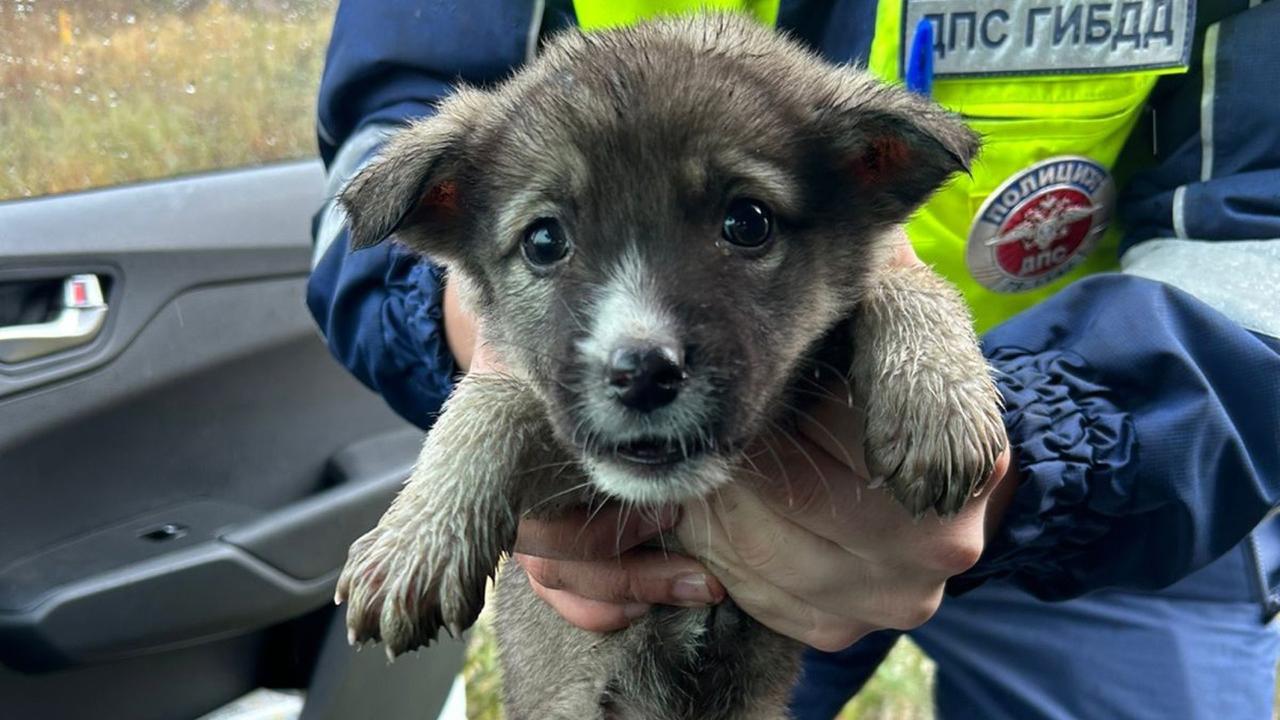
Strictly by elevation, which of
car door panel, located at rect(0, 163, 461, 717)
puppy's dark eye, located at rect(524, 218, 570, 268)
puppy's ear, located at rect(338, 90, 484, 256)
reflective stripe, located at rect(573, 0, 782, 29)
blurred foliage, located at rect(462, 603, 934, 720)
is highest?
reflective stripe, located at rect(573, 0, 782, 29)

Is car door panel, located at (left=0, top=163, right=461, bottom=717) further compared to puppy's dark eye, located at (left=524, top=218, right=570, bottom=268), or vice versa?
car door panel, located at (left=0, top=163, right=461, bottom=717)

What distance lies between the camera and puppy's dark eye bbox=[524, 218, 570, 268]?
198 cm

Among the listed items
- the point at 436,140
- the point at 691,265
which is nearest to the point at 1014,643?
the point at 691,265

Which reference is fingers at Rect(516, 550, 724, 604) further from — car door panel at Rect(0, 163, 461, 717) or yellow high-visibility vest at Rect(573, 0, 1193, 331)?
car door panel at Rect(0, 163, 461, 717)

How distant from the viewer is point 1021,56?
8.59ft

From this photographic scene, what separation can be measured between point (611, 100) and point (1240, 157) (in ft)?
4.99

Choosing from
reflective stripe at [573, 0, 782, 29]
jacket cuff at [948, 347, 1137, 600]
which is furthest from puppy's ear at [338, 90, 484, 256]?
jacket cuff at [948, 347, 1137, 600]

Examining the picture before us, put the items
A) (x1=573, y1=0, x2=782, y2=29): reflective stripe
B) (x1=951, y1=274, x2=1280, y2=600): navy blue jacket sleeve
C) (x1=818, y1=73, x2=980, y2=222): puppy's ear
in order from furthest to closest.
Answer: (x1=573, y1=0, x2=782, y2=29): reflective stripe → (x1=951, y1=274, x2=1280, y2=600): navy blue jacket sleeve → (x1=818, y1=73, x2=980, y2=222): puppy's ear

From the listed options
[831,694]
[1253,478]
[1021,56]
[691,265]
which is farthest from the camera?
[831,694]

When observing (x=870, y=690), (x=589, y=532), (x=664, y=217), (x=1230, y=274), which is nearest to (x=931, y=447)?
(x=664, y=217)

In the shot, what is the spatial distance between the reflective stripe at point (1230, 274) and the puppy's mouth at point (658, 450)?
3.94 feet

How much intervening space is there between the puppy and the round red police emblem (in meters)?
0.56

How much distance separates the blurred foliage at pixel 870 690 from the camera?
14.1ft

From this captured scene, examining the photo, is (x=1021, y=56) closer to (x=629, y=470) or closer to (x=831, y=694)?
(x=629, y=470)
